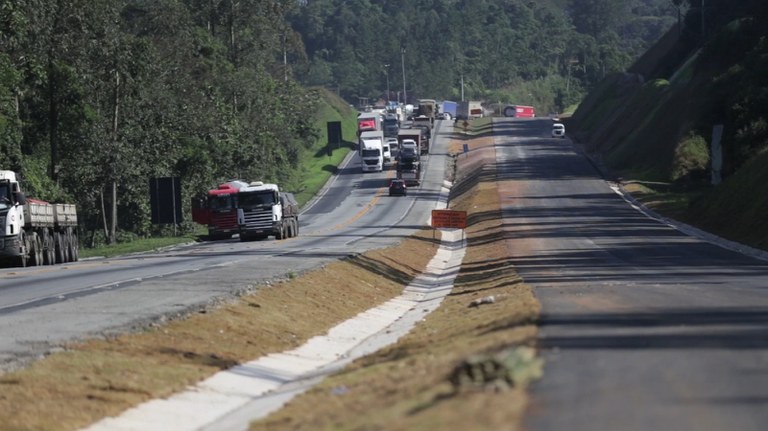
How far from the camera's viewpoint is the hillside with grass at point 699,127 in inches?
2265

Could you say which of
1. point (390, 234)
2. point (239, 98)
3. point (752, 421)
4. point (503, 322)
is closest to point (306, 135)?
point (239, 98)

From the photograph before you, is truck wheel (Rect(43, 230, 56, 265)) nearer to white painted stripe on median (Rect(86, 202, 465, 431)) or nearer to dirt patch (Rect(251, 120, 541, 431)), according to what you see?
white painted stripe on median (Rect(86, 202, 465, 431))

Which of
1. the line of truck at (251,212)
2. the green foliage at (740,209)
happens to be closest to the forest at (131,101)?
the line of truck at (251,212)

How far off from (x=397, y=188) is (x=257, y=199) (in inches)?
1706

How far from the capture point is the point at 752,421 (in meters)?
9.02

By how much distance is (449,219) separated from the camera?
179 feet

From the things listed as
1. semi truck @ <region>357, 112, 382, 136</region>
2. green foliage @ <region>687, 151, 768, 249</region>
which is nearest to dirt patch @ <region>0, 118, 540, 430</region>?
green foliage @ <region>687, 151, 768, 249</region>

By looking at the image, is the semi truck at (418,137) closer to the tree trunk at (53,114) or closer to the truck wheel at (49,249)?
the tree trunk at (53,114)

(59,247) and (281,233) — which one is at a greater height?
(59,247)

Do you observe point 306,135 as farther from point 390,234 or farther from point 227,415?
point 227,415

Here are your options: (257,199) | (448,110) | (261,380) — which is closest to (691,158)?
(257,199)

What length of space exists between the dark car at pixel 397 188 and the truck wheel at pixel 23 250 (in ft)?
212

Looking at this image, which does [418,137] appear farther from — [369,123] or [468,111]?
[468,111]

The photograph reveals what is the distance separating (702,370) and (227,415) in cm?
567
